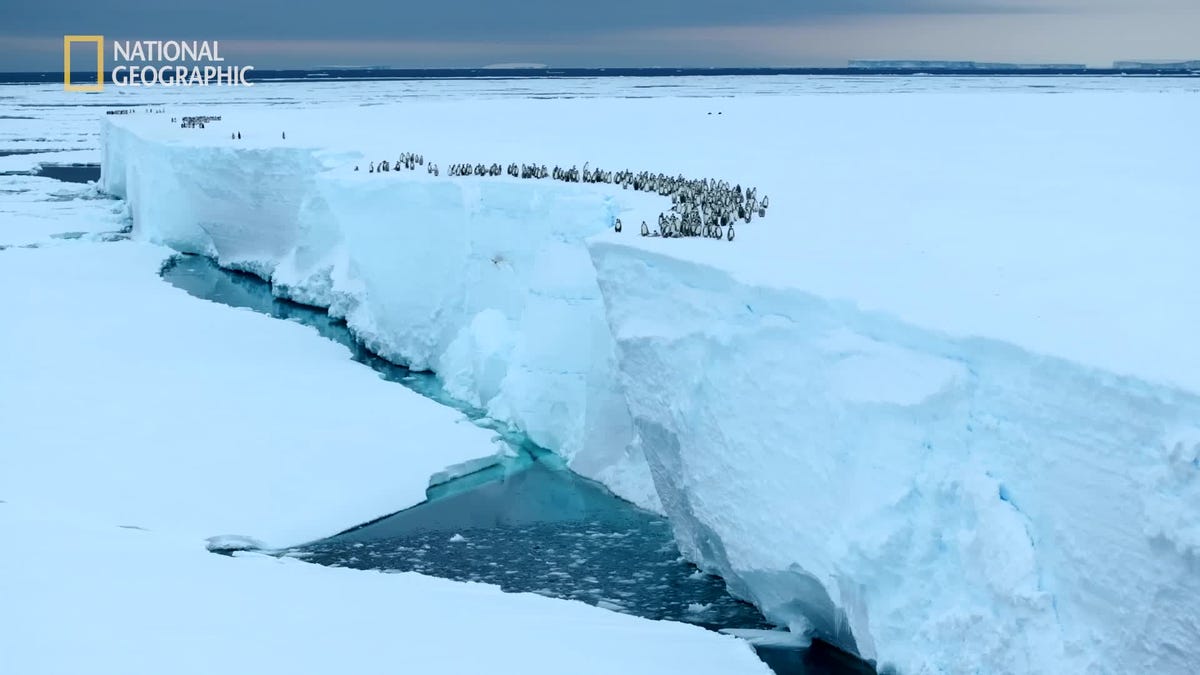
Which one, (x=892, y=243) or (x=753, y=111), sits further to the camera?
(x=753, y=111)

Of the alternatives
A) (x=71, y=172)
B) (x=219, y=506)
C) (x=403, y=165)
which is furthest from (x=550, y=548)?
(x=71, y=172)

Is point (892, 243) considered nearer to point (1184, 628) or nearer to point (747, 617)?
point (747, 617)

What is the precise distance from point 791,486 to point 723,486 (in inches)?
29.7

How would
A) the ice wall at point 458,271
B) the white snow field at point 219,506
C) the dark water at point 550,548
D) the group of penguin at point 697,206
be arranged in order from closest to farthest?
the white snow field at point 219,506 → the dark water at point 550,548 → the group of penguin at point 697,206 → the ice wall at point 458,271

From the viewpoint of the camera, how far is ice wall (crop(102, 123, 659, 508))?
Answer: 36.5 ft

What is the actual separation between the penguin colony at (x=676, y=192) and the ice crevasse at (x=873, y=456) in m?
0.69

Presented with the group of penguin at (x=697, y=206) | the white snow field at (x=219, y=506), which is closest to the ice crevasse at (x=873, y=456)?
the group of penguin at (x=697, y=206)

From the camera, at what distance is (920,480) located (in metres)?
6.24

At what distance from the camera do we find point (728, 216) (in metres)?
9.70

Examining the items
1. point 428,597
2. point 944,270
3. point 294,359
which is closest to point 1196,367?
point 944,270

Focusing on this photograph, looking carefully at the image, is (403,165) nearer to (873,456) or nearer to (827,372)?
(827,372)

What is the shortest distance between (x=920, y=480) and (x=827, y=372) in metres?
0.92

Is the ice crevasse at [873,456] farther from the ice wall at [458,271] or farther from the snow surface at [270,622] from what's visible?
the snow surface at [270,622]

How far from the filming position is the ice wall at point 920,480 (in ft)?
16.9
